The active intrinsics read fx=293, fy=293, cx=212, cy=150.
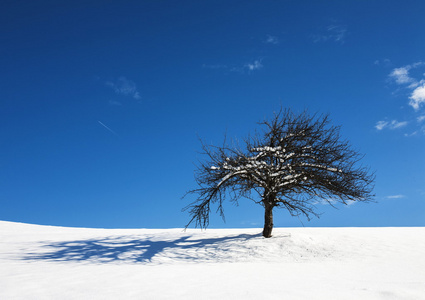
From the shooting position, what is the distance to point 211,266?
9.36 metres

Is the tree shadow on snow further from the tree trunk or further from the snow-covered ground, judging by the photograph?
the tree trunk

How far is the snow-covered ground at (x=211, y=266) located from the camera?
18.2 feet

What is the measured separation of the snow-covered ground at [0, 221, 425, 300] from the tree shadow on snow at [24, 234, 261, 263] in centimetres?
4

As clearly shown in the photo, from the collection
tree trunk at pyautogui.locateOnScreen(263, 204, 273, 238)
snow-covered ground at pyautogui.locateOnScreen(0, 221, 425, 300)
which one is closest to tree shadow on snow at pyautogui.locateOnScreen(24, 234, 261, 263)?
snow-covered ground at pyautogui.locateOnScreen(0, 221, 425, 300)

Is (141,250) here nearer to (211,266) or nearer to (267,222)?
(211,266)

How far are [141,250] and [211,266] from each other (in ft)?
16.7

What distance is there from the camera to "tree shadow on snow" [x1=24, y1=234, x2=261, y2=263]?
11703 millimetres

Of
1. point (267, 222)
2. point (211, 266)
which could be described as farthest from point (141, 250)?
point (267, 222)

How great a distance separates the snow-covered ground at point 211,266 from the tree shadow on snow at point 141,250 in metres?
0.04

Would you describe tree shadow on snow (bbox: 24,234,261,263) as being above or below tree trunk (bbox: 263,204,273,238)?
below

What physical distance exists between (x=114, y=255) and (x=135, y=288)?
7099mm

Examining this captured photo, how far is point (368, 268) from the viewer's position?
9070mm

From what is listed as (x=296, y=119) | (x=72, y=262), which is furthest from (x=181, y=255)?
(x=296, y=119)

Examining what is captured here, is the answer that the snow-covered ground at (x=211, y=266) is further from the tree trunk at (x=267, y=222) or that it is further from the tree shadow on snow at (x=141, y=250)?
the tree trunk at (x=267, y=222)
